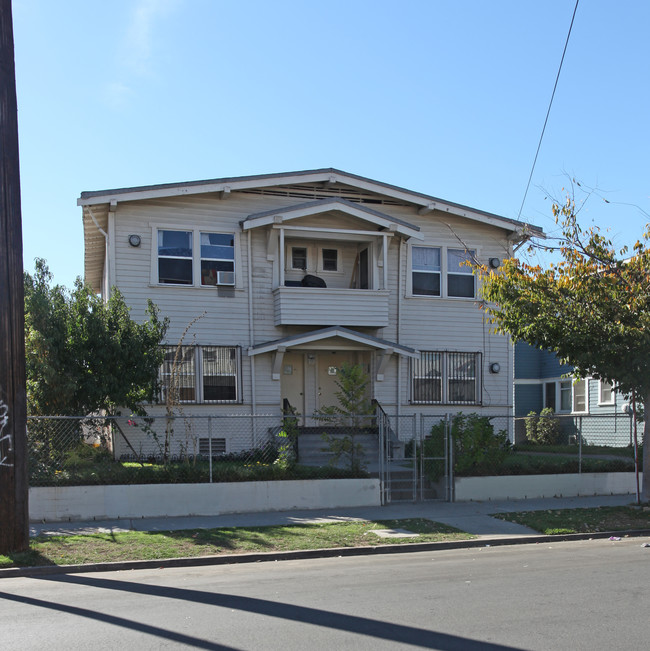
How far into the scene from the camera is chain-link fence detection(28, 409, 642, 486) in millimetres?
12891

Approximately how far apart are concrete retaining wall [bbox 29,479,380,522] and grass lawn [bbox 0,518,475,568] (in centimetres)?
141

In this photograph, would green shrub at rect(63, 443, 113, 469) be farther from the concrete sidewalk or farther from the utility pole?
the utility pole

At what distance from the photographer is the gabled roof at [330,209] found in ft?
60.2

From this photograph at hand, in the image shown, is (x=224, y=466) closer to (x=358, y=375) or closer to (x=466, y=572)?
(x=358, y=375)

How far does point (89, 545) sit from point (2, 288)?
3851 millimetres

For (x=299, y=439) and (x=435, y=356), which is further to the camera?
(x=435, y=356)

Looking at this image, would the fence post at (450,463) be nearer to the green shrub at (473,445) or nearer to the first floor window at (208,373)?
the green shrub at (473,445)

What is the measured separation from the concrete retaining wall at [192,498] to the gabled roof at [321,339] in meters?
5.28

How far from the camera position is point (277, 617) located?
6.56m

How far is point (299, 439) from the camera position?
18031 millimetres

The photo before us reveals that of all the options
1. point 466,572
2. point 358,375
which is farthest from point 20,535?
point 358,375

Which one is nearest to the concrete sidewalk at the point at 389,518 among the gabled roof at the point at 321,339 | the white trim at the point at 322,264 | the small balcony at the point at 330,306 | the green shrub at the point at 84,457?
the green shrub at the point at 84,457

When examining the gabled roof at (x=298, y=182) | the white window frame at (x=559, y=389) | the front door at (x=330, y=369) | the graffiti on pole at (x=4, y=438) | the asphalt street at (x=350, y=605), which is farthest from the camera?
the white window frame at (x=559, y=389)

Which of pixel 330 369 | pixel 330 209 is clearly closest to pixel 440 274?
pixel 330 209
